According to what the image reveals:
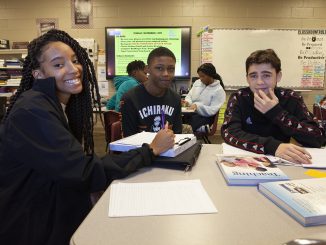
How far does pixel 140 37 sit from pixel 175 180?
4.30m

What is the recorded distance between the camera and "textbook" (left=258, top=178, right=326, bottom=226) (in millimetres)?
654

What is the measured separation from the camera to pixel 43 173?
91cm

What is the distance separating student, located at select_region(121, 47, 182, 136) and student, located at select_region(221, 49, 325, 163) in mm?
480

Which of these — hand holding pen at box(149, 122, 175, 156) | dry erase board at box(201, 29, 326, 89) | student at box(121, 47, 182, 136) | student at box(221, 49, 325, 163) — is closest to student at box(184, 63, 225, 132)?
dry erase board at box(201, 29, 326, 89)

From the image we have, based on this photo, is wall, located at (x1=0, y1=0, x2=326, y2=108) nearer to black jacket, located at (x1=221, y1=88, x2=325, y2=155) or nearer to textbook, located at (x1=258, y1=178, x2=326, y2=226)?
black jacket, located at (x1=221, y1=88, x2=325, y2=155)

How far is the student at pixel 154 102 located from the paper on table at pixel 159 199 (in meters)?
0.98

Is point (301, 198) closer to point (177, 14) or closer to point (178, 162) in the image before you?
point (178, 162)

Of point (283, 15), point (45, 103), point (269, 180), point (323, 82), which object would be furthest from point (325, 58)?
point (45, 103)

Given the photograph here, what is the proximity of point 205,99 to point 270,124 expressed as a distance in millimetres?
2193

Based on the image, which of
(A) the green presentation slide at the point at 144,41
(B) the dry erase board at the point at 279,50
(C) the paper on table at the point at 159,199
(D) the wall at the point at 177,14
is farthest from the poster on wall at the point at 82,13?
(C) the paper on table at the point at 159,199

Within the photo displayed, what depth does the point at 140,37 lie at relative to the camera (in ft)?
16.1

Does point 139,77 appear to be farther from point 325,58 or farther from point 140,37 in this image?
point 325,58

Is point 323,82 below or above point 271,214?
above

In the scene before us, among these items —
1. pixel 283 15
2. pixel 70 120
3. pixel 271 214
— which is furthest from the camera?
pixel 283 15
